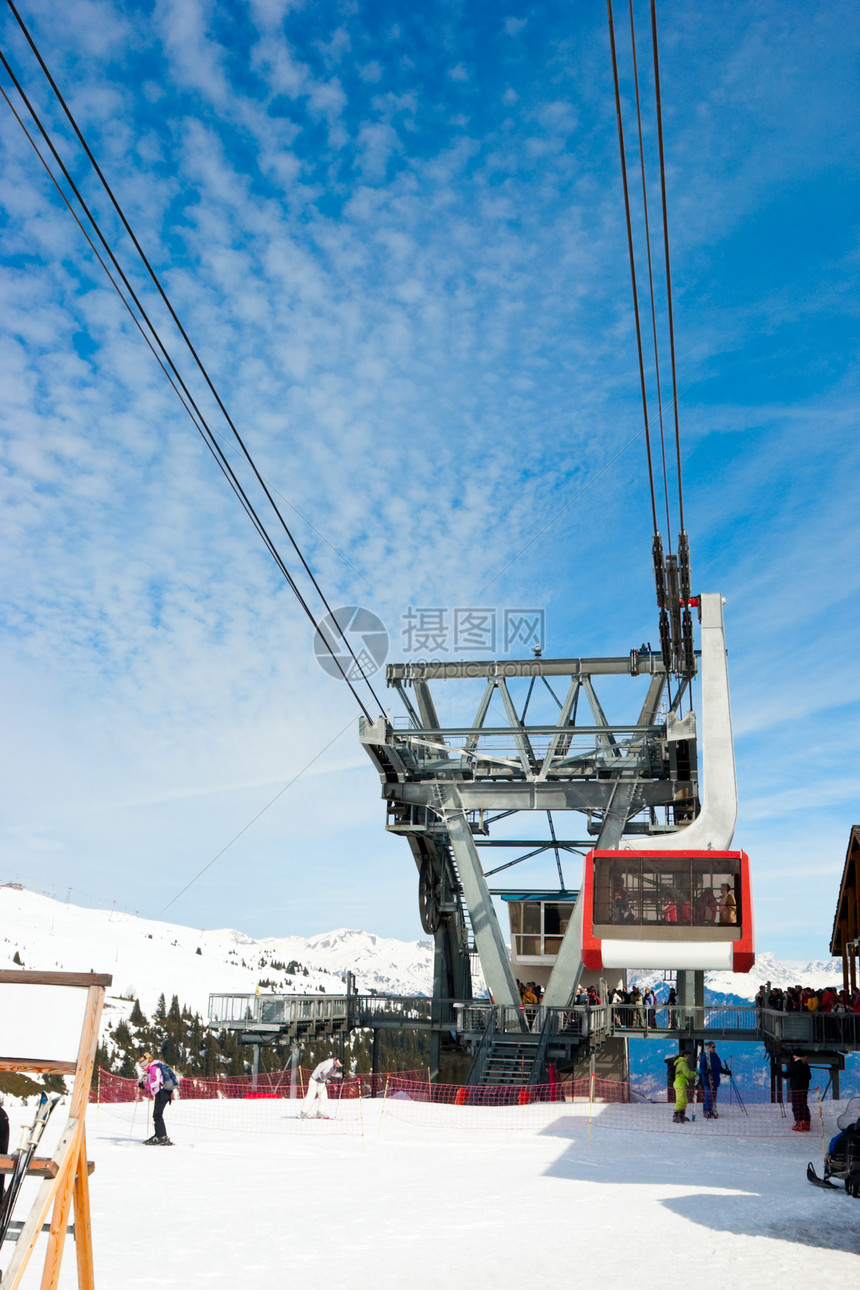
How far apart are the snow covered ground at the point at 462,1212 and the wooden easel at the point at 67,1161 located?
2.19 m

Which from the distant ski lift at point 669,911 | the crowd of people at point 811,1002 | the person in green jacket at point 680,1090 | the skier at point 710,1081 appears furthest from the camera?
the crowd of people at point 811,1002

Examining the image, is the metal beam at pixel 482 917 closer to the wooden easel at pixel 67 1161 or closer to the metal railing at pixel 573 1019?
the metal railing at pixel 573 1019

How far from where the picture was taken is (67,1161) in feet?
20.4

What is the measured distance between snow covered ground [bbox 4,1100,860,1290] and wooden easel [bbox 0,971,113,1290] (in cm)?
219

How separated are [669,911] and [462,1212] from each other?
6.47 m

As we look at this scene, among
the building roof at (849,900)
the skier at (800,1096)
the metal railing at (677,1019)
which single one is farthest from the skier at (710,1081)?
the building roof at (849,900)

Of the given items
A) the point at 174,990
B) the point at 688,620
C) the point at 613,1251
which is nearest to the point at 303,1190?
the point at 613,1251

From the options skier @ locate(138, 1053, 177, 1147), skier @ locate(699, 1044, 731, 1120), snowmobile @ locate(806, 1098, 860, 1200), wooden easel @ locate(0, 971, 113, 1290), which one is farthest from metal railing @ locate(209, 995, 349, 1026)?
wooden easel @ locate(0, 971, 113, 1290)

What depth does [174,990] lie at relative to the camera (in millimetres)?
67688

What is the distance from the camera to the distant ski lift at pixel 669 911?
16.3 metres

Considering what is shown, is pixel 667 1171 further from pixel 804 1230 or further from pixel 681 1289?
pixel 681 1289

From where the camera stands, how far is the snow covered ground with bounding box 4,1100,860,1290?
8898mm

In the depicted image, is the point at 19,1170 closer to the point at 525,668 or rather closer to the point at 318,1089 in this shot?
the point at 318,1089

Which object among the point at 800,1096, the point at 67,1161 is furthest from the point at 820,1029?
the point at 67,1161
